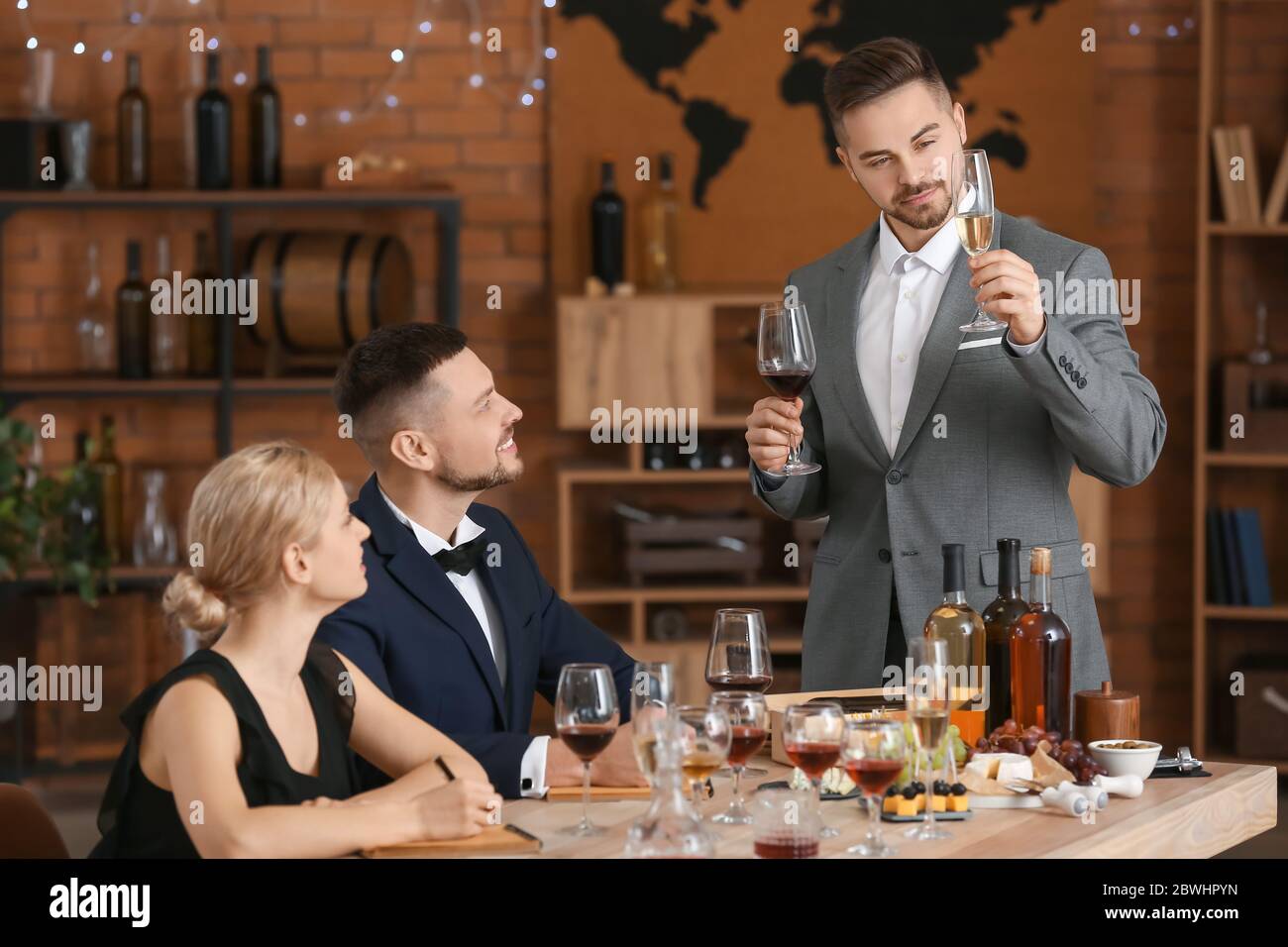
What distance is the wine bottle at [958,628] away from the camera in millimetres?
1893

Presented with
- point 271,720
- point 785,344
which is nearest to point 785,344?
point 785,344

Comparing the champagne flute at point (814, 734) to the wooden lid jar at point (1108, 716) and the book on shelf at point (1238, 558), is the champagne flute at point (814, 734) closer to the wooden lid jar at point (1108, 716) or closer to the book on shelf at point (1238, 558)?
the wooden lid jar at point (1108, 716)

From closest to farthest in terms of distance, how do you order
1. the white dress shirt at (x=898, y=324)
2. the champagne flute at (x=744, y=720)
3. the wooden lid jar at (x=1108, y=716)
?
the champagne flute at (x=744, y=720), the wooden lid jar at (x=1108, y=716), the white dress shirt at (x=898, y=324)

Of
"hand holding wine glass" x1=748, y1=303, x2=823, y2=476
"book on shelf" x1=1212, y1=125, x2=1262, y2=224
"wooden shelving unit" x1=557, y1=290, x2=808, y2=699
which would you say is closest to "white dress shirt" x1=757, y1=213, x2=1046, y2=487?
"hand holding wine glass" x1=748, y1=303, x2=823, y2=476

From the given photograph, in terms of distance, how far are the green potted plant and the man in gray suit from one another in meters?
2.45

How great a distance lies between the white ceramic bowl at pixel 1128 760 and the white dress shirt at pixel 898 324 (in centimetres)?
80

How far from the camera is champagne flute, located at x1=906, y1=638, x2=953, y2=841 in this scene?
5.23ft

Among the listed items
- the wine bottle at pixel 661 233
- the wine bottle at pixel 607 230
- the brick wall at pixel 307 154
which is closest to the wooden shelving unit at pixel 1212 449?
the wine bottle at pixel 661 233

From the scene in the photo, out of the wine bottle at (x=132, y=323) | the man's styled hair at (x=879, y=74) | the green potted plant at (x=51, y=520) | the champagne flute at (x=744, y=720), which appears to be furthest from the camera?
the wine bottle at (x=132, y=323)

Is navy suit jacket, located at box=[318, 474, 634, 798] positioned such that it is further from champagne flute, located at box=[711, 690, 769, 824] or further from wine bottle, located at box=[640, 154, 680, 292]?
wine bottle, located at box=[640, 154, 680, 292]

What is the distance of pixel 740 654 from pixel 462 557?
20.8 inches

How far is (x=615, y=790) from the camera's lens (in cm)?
183
